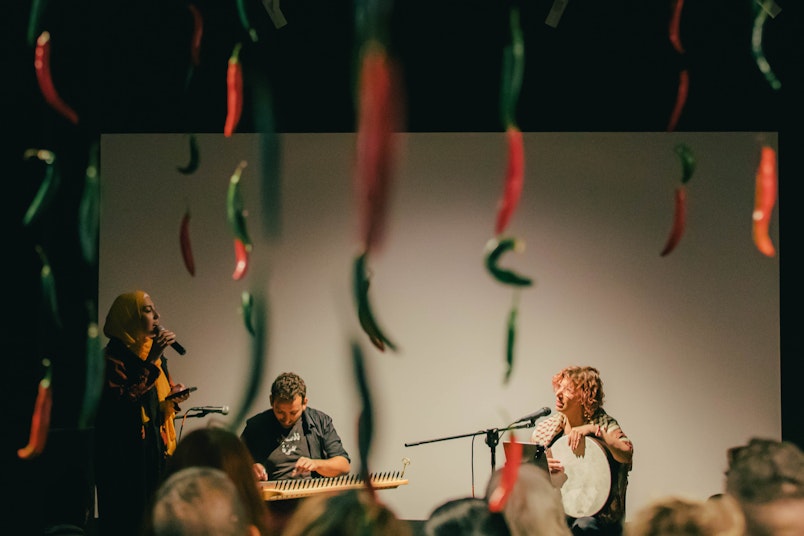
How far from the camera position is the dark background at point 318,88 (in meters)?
4.30

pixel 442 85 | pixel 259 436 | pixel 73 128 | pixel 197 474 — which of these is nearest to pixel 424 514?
pixel 259 436

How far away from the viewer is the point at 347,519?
5.14ft

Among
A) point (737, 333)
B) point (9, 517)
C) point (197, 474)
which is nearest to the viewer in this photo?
point (197, 474)

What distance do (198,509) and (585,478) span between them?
2.72 meters

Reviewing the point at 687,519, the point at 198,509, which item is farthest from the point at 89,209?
the point at 687,519

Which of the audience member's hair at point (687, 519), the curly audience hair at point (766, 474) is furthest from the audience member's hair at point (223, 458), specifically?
the curly audience hair at point (766, 474)

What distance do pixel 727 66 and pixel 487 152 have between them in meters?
1.44

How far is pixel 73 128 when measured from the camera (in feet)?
16.3

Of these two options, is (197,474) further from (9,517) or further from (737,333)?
(737,333)

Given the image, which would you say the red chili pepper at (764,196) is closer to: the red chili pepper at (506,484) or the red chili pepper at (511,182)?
the red chili pepper at (511,182)

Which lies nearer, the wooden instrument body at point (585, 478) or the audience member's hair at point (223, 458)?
the audience member's hair at point (223, 458)

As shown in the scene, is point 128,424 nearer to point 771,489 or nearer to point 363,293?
point 363,293

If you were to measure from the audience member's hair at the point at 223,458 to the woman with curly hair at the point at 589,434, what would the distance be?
7.10 feet

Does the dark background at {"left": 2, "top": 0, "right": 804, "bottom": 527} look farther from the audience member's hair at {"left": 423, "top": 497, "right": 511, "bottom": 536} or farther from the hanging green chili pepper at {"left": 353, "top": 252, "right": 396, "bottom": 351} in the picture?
the audience member's hair at {"left": 423, "top": 497, "right": 511, "bottom": 536}
